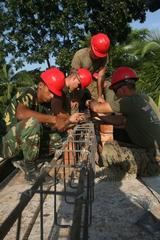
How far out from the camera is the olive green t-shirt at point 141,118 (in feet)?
17.4

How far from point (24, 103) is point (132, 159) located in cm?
144

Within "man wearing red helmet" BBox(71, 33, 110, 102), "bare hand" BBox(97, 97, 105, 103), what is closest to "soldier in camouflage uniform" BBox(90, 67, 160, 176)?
"bare hand" BBox(97, 97, 105, 103)

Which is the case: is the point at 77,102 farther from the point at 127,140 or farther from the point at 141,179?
the point at 141,179

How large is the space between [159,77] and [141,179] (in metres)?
A: 10.4

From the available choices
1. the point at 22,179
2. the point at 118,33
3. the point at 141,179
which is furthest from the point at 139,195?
the point at 118,33

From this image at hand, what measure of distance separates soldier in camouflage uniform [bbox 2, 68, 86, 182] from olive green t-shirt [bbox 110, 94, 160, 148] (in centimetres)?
58

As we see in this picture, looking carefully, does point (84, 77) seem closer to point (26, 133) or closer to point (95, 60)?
point (95, 60)

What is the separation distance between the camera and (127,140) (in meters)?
6.34

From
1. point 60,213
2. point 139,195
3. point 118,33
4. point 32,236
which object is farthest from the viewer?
point 118,33

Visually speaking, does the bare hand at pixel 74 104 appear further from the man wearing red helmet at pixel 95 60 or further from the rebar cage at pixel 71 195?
the rebar cage at pixel 71 195

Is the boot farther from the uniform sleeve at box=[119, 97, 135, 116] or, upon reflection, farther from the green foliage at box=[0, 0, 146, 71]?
the green foliage at box=[0, 0, 146, 71]

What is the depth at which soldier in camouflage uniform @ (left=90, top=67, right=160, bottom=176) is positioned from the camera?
211 inches

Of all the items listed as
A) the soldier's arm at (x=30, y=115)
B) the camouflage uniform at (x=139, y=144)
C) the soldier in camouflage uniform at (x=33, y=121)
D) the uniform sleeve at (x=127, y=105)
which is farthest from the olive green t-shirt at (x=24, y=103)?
the uniform sleeve at (x=127, y=105)

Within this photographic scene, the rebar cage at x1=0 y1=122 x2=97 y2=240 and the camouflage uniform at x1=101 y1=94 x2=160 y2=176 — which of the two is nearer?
the rebar cage at x1=0 y1=122 x2=97 y2=240
